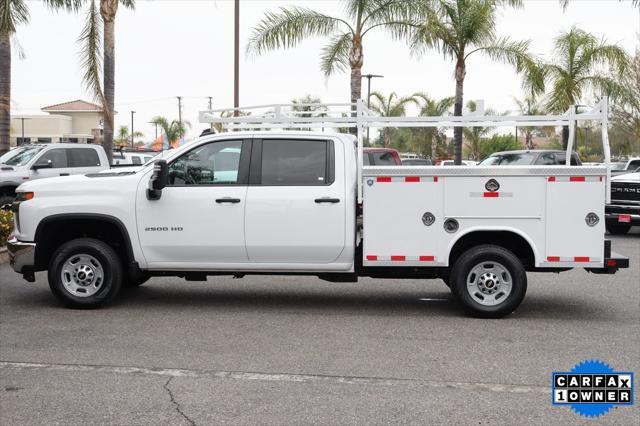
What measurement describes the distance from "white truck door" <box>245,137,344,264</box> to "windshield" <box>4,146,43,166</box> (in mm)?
11726

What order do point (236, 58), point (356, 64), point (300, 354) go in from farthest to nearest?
point (236, 58)
point (356, 64)
point (300, 354)

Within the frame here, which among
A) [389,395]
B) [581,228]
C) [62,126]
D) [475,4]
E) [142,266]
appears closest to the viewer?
[389,395]

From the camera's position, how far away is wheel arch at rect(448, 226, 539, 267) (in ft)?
25.5

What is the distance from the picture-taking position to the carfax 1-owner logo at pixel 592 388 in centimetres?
522

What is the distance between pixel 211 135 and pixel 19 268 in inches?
101

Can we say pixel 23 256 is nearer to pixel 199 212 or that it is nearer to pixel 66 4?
pixel 199 212

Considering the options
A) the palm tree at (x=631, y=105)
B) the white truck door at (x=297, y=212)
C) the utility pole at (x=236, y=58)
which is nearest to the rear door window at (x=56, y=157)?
the utility pole at (x=236, y=58)

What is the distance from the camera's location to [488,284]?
7.94m

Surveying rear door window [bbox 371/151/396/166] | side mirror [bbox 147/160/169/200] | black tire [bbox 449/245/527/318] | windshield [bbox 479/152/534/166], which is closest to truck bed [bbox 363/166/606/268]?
black tire [bbox 449/245/527/318]

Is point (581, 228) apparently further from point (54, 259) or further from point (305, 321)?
point (54, 259)

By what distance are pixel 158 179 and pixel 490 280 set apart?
365 cm

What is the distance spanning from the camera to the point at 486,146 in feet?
196

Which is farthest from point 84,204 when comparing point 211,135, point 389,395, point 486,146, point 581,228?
point 486,146

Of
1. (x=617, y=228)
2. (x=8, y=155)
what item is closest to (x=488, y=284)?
(x=617, y=228)
